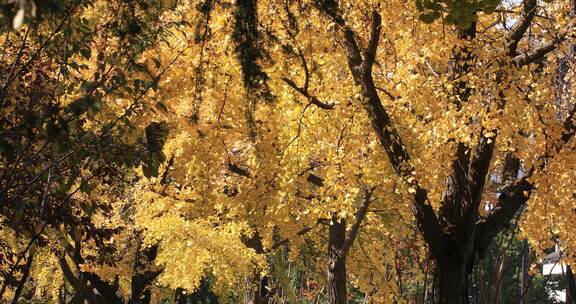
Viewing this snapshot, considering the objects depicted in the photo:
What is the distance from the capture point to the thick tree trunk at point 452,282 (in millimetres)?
7641

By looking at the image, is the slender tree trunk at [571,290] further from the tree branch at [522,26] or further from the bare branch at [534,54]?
the tree branch at [522,26]

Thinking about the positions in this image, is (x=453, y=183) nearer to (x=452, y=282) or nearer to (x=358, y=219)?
(x=452, y=282)

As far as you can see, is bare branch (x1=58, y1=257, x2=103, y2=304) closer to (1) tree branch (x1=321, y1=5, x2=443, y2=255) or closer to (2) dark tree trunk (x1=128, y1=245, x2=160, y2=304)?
(2) dark tree trunk (x1=128, y1=245, x2=160, y2=304)

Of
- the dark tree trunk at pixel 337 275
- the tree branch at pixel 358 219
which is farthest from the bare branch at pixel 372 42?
the dark tree trunk at pixel 337 275

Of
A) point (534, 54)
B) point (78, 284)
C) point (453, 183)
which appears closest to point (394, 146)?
point (453, 183)

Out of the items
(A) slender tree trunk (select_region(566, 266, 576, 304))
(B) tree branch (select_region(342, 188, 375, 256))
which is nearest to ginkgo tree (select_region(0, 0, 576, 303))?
(B) tree branch (select_region(342, 188, 375, 256))

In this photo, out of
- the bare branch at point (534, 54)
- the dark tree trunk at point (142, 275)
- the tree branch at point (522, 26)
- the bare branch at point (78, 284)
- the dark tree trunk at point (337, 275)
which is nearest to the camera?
the bare branch at point (534, 54)

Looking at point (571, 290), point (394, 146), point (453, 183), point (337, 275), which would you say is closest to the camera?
point (394, 146)

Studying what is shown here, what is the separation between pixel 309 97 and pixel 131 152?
4673 mm

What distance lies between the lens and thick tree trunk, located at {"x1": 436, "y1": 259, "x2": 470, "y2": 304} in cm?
764

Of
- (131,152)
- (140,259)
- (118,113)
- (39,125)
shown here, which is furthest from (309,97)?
(140,259)

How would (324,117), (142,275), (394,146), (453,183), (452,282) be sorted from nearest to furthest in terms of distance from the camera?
(452,282) < (394,146) < (453,183) < (324,117) < (142,275)

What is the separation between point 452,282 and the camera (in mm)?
7691

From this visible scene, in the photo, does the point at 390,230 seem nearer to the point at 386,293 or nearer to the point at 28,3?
the point at 386,293
